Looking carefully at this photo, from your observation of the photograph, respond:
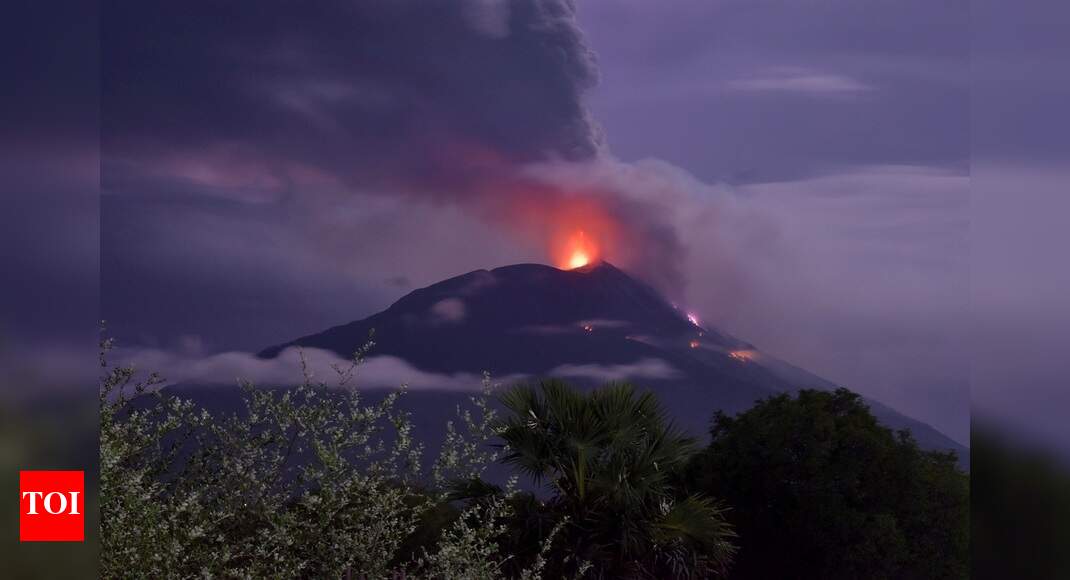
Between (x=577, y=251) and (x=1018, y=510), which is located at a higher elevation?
(x=577, y=251)

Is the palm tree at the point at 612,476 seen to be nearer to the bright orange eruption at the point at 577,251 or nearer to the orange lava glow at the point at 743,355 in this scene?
the bright orange eruption at the point at 577,251

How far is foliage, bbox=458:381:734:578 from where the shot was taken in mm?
7398

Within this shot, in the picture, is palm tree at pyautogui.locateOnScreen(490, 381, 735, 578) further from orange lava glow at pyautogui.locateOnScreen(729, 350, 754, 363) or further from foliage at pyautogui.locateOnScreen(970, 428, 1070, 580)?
orange lava glow at pyautogui.locateOnScreen(729, 350, 754, 363)

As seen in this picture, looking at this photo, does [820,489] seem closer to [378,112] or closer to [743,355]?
[743,355]

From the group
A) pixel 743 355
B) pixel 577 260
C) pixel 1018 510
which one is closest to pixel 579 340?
pixel 577 260

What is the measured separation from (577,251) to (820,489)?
6.47 meters

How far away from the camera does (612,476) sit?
763cm

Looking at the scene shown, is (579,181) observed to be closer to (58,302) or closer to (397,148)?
(397,148)

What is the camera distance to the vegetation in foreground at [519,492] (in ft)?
16.9

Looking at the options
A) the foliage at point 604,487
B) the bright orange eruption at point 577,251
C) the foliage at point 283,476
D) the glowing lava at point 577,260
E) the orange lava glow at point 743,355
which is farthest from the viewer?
the glowing lava at point 577,260

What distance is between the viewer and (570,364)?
18.7 metres

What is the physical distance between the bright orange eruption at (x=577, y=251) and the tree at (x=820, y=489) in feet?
16.4

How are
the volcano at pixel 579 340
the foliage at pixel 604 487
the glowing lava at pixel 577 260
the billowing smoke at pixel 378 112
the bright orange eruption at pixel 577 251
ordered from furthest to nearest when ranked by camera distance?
the volcano at pixel 579 340
the glowing lava at pixel 577 260
the bright orange eruption at pixel 577 251
the billowing smoke at pixel 378 112
the foliage at pixel 604 487

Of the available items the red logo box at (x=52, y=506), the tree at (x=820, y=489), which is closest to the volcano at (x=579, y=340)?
the tree at (x=820, y=489)
